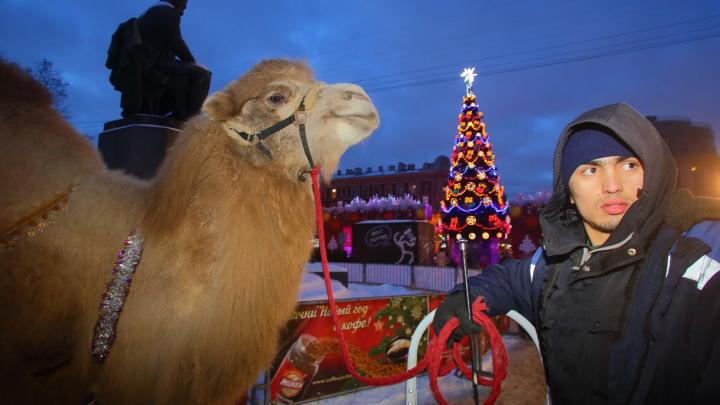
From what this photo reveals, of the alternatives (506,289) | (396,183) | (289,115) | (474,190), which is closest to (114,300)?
(289,115)

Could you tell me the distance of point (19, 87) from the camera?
2336mm


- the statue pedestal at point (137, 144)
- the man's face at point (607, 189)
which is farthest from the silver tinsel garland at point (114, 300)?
the statue pedestal at point (137, 144)

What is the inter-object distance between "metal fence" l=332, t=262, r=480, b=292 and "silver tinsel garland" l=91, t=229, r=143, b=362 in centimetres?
1159

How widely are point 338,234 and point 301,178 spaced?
2844 centimetres

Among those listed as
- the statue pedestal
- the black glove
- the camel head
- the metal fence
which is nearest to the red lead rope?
the black glove

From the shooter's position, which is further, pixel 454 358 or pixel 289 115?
pixel 289 115

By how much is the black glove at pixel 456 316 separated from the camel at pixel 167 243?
2.82ft

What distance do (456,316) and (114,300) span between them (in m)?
1.77

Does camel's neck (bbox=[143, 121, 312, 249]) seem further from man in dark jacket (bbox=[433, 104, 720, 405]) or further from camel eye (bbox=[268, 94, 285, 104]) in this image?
man in dark jacket (bbox=[433, 104, 720, 405])

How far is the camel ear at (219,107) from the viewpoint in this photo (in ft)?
7.38

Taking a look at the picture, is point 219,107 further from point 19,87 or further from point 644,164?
point 644,164

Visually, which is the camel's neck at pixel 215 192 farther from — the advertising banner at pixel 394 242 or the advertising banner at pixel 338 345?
the advertising banner at pixel 394 242

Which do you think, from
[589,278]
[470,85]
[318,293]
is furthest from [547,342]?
[470,85]

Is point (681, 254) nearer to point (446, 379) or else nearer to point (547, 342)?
point (547, 342)
